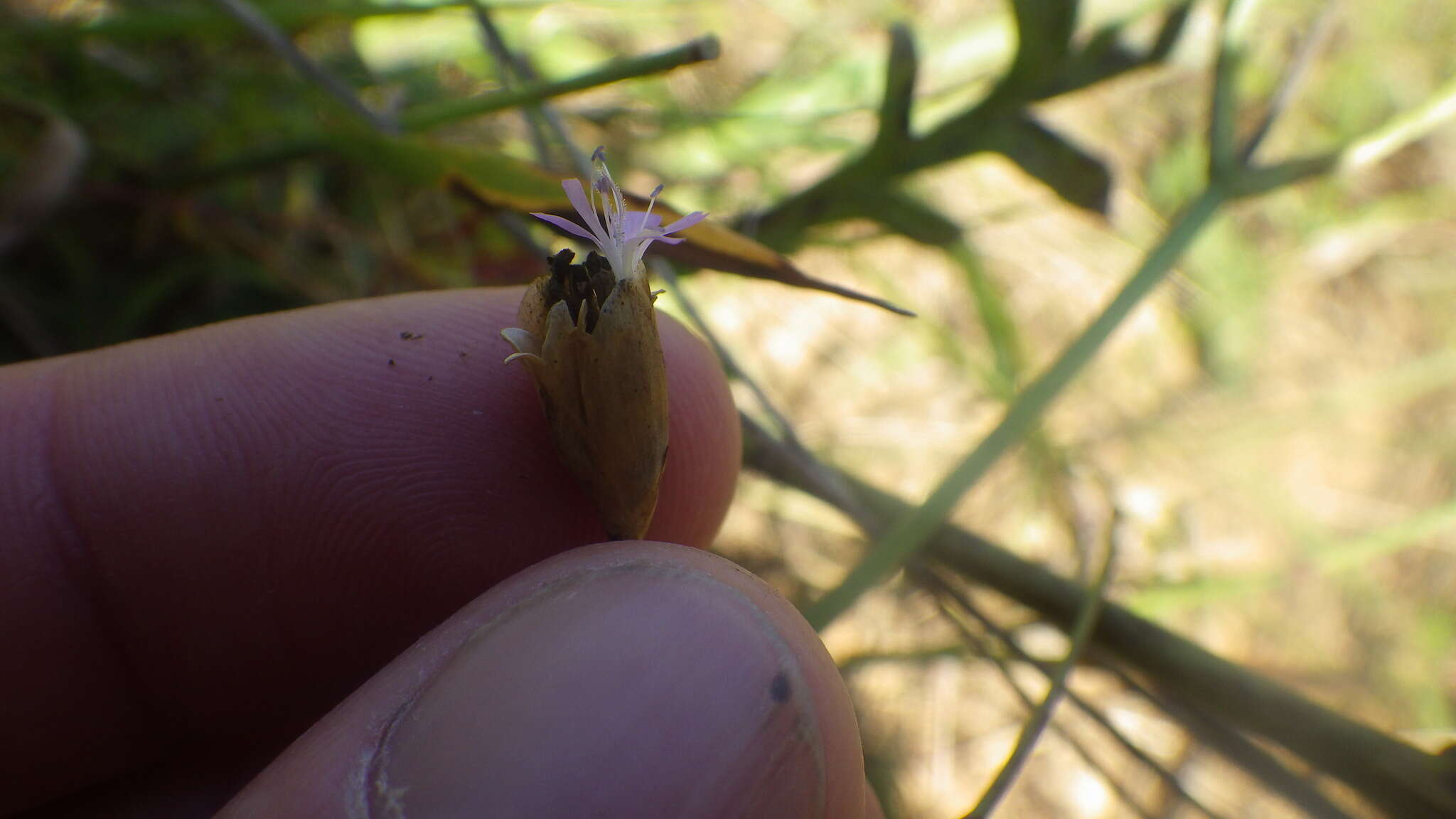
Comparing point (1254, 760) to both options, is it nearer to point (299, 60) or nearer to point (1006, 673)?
point (1006, 673)

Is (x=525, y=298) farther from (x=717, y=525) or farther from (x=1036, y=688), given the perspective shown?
(x=1036, y=688)

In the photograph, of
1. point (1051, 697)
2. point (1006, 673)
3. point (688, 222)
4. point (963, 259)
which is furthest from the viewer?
point (963, 259)

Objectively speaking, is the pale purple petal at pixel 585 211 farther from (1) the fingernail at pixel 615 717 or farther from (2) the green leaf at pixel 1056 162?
(2) the green leaf at pixel 1056 162

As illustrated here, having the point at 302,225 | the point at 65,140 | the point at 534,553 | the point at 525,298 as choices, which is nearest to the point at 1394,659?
the point at 534,553

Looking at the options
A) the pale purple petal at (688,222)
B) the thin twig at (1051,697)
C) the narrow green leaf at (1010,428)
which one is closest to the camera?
the pale purple petal at (688,222)

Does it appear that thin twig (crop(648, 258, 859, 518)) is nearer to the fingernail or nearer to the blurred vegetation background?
the blurred vegetation background

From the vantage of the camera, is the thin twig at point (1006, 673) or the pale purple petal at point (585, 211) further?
the thin twig at point (1006, 673)

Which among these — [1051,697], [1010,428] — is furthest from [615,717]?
[1010,428]

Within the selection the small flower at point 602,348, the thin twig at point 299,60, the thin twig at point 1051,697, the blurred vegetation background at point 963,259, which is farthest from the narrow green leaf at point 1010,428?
the thin twig at point 299,60
